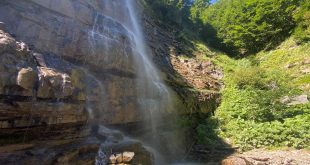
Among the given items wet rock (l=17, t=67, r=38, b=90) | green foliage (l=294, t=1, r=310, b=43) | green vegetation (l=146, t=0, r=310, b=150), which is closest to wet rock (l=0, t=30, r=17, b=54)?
wet rock (l=17, t=67, r=38, b=90)

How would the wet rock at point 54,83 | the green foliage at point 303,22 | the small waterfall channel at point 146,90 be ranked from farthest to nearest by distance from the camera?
the green foliage at point 303,22 < the small waterfall channel at point 146,90 < the wet rock at point 54,83

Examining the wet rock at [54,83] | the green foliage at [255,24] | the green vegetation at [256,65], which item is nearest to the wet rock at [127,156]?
the wet rock at [54,83]

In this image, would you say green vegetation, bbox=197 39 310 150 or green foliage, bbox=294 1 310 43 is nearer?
green vegetation, bbox=197 39 310 150

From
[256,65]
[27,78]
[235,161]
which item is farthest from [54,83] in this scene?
[256,65]

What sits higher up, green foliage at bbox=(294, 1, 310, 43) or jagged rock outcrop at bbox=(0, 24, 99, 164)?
green foliage at bbox=(294, 1, 310, 43)

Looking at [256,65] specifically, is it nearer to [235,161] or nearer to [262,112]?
[262,112]

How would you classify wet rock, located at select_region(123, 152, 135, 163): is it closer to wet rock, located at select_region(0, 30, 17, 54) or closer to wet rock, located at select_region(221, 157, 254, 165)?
wet rock, located at select_region(0, 30, 17, 54)

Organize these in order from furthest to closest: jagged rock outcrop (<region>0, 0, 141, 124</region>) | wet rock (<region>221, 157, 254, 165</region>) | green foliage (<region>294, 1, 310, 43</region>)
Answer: green foliage (<region>294, 1, 310, 43</region>) < wet rock (<region>221, 157, 254, 165</region>) < jagged rock outcrop (<region>0, 0, 141, 124</region>)

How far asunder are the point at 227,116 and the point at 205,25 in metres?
17.5

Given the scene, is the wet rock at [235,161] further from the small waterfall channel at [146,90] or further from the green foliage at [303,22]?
the green foliage at [303,22]

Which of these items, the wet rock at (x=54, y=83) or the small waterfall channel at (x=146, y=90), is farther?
the small waterfall channel at (x=146, y=90)

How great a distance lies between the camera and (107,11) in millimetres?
13852

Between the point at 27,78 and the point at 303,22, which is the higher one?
the point at 303,22

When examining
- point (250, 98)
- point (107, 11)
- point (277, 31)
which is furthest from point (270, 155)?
point (277, 31)
